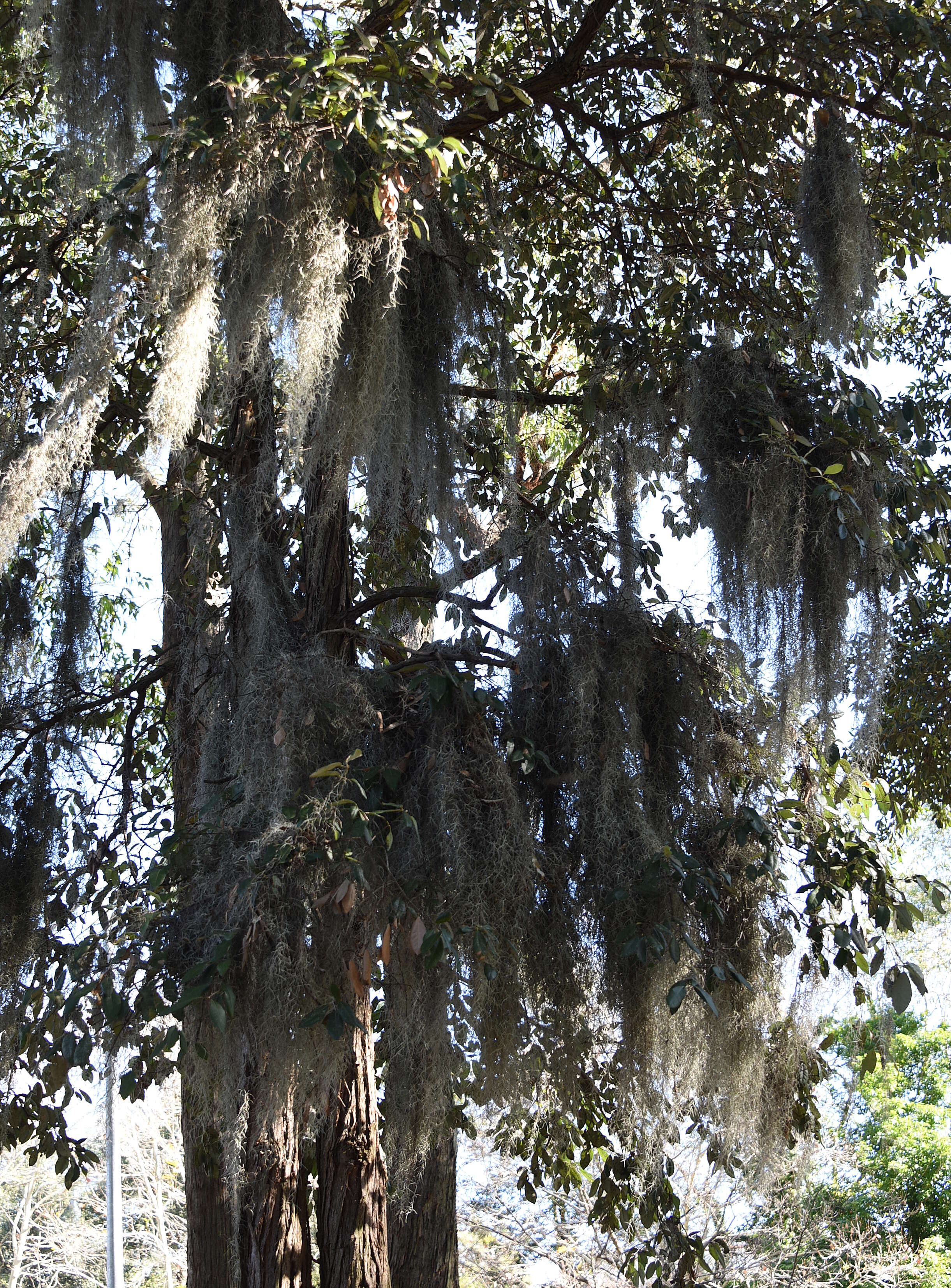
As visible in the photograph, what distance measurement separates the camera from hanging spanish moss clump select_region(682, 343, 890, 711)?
263 cm

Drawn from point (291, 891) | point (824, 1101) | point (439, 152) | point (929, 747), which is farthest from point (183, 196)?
point (824, 1101)

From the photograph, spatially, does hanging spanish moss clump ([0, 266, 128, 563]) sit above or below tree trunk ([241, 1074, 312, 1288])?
above

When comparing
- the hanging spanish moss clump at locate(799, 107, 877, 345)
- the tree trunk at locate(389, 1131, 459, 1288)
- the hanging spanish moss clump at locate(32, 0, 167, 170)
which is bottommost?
the tree trunk at locate(389, 1131, 459, 1288)

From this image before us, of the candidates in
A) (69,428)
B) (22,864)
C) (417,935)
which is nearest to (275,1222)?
(22,864)

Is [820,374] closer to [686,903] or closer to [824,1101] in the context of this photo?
[686,903]

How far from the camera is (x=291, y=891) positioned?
7.52ft

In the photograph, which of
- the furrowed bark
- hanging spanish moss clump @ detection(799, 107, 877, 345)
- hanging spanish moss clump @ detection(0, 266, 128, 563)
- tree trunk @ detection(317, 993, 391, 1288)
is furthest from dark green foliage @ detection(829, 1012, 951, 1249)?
hanging spanish moss clump @ detection(0, 266, 128, 563)

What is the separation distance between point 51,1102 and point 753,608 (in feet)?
6.92

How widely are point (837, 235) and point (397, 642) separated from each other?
149cm

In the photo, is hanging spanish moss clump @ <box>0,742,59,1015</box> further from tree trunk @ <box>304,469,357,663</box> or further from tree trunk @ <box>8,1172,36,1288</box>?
tree trunk @ <box>8,1172,36,1288</box>

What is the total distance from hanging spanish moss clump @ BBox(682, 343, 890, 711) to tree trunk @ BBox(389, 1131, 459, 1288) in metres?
1.87

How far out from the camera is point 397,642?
328cm

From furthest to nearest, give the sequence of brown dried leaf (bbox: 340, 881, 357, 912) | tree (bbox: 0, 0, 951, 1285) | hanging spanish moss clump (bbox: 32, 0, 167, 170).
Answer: hanging spanish moss clump (bbox: 32, 0, 167, 170) → tree (bbox: 0, 0, 951, 1285) → brown dried leaf (bbox: 340, 881, 357, 912)

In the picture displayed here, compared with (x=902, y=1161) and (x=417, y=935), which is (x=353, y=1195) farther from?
(x=902, y=1161)
